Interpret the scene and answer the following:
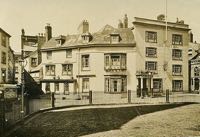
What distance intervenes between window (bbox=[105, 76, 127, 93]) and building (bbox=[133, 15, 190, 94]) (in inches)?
80.2

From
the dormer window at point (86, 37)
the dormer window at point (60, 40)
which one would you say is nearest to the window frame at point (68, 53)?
the dormer window at point (60, 40)

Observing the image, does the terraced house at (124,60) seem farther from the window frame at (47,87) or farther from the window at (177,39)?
the window frame at (47,87)

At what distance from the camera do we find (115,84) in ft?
130

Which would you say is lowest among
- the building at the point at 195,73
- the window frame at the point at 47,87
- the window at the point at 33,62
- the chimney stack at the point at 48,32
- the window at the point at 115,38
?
the window frame at the point at 47,87

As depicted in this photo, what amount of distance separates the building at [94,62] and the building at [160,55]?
1323 millimetres

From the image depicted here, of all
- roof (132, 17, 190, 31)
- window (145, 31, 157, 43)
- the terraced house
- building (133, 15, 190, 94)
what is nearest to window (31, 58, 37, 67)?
the terraced house

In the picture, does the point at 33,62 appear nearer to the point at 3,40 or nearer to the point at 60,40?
the point at 60,40

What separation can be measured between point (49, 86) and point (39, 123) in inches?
1204

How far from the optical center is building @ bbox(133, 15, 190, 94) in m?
40.0

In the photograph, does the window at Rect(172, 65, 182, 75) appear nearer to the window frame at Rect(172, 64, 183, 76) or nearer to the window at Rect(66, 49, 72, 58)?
the window frame at Rect(172, 64, 183, 76)

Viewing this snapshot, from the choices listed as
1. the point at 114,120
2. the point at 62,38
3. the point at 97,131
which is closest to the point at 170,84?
the point at 62,38

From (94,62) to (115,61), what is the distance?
2.91 meters

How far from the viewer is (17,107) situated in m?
15.2

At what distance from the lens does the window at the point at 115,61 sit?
39.5 metres
